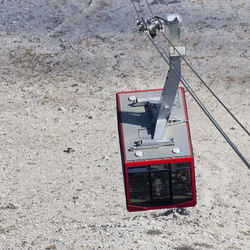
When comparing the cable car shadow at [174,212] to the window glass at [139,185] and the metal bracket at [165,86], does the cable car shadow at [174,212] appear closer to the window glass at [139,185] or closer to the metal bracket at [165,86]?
the window glass at [139,185]

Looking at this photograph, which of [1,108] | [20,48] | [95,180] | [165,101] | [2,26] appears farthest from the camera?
[2,26]

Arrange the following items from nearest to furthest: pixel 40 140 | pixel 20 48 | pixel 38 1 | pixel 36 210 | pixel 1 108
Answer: pixel 36 210 < pixel 40 140 < pixel 1 108 < pixel 20 48 < pixel 38 1

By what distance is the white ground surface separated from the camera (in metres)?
16.6

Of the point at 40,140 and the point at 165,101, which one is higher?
the point at 165,101

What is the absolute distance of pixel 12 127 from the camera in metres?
24.1

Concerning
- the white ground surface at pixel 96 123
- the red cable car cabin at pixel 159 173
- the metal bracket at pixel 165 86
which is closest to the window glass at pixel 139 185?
the red cable car cabin at pixel 159 173

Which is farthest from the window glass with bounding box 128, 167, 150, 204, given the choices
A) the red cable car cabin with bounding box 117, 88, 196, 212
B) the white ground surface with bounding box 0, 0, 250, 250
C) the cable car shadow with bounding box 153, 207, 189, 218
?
the cable car shadow with bounding box 153, 207, 189, 218

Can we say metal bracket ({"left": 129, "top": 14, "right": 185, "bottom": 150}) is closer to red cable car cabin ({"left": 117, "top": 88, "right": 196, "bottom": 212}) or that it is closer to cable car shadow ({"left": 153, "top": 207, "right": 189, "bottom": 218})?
red cable car cabin ({"left": 117, "top": 88, "right": 196, "bottom": 212})

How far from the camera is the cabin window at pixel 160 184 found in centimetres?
1502

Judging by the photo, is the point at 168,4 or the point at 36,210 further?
the point at 168,4

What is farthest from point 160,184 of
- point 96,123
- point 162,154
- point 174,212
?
point 96,123

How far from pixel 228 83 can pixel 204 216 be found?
1134 cm

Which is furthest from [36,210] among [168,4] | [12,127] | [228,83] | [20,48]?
[168,4]

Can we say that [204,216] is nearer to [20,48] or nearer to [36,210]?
[36,210]
